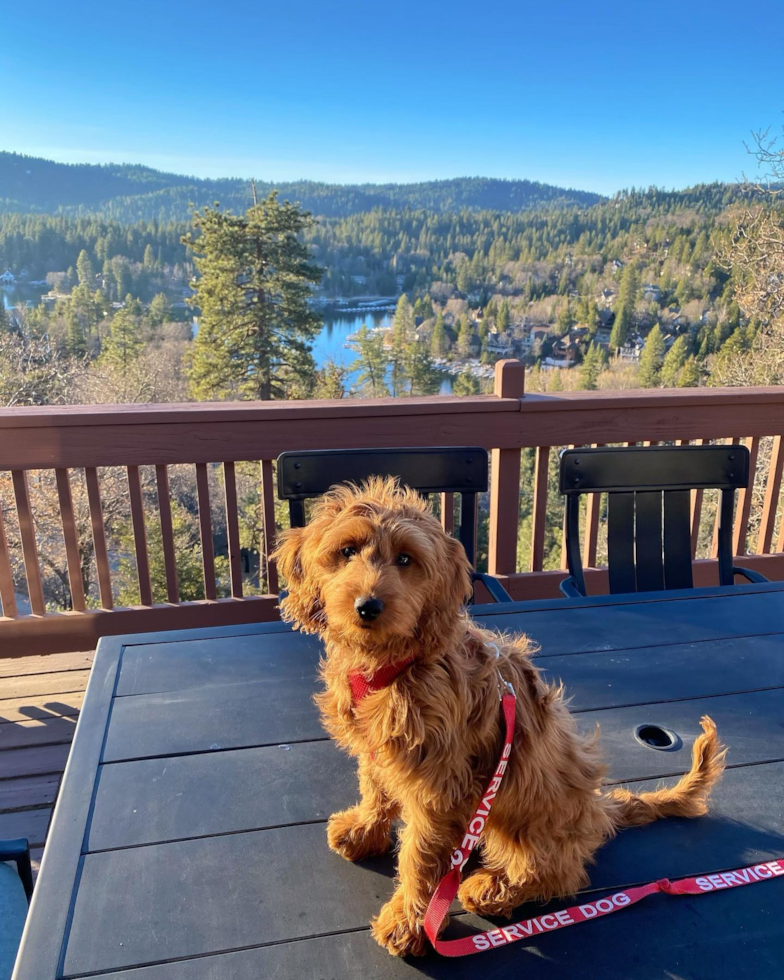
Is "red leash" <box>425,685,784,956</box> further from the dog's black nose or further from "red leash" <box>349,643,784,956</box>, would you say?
the dog's black nose

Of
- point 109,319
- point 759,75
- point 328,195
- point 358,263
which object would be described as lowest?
point 109,319

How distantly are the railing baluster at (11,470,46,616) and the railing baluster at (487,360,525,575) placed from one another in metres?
2.22

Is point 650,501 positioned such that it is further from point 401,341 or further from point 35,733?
point 401,341

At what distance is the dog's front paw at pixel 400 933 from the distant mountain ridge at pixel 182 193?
1719 inches

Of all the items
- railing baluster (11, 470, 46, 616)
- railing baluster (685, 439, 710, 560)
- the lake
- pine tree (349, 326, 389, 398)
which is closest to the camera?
railing baluster (11, 470, 46, 616)

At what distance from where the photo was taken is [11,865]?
4.96 ft

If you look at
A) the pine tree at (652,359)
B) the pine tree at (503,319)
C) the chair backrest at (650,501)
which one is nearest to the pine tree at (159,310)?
the pine tree at (503,319)

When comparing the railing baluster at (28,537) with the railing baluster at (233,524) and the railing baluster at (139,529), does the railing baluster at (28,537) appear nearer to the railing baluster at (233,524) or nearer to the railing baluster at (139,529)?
the railing baluster at (139,529)

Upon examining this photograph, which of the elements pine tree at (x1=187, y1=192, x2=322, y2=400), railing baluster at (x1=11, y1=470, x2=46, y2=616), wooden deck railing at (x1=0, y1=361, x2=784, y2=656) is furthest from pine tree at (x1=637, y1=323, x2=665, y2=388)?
railing baluster at (x1=11, y1=470, x2=46, y2=616)

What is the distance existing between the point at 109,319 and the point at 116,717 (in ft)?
149

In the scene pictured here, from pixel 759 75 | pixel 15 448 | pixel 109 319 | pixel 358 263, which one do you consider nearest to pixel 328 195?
pixel 358 263

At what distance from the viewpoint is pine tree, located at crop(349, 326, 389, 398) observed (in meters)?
38.1

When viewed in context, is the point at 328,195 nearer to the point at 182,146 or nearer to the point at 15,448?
the point at 182,146

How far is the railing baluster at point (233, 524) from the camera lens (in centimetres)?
304
